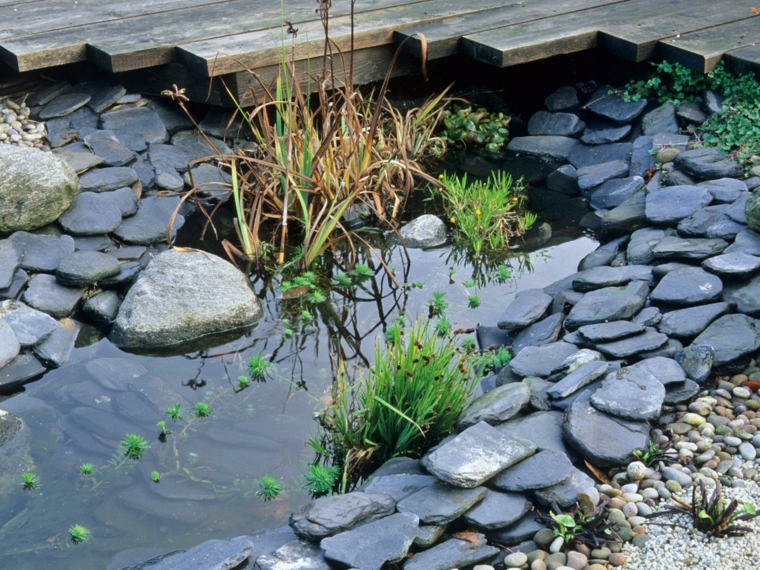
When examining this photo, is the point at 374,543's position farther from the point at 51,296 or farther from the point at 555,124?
the point at 555,124

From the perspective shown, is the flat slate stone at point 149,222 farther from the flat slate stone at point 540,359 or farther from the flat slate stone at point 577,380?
the flat slate stone at point 577,380

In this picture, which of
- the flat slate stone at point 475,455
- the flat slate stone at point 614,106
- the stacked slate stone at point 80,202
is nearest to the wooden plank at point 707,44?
the flat slate stone at point 614,106

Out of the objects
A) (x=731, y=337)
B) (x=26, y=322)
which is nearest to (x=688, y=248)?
(x=731, y=337)

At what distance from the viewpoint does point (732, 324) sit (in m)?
3.18

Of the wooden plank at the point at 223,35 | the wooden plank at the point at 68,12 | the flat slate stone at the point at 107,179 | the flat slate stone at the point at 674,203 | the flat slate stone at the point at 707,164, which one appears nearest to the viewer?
the flat slate stone at the point at 674,203

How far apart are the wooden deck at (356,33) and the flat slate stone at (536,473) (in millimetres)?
2775

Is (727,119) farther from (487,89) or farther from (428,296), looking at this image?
(428,296)

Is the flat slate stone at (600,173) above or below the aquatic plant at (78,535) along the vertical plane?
above

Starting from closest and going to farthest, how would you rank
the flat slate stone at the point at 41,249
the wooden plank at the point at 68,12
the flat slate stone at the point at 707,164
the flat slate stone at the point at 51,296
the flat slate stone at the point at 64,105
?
the flat slate stone at the point at 51,296 < the flat slate stone at the point at 41,249 < the flat slate stone at the point at 707,164 < the flat slate stone at the point at 64,105 < the wooden plank at the point at 68,12

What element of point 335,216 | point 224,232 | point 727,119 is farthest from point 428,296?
point 727,119

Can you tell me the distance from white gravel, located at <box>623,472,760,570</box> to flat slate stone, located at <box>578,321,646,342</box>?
0.90 metres

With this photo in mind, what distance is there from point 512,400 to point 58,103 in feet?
11.3

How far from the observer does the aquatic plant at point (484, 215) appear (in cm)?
443

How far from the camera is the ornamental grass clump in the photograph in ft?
9.38
